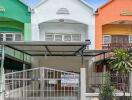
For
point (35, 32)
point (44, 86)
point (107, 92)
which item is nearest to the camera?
point (107, 92)

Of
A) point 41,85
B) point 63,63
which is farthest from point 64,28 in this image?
point 41,85

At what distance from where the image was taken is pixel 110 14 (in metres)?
30.2

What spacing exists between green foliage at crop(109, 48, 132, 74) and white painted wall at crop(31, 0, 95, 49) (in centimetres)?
1028

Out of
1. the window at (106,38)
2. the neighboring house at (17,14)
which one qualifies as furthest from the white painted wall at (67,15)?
the window at (106,38)

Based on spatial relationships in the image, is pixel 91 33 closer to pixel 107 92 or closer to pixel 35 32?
pixel 35 32

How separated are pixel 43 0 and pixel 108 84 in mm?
13268

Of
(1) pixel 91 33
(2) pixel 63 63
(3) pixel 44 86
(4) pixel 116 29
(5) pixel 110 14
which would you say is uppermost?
(5) pixel 110 14

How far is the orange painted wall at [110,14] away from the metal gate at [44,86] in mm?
11338

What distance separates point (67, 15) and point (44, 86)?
40.0 ft

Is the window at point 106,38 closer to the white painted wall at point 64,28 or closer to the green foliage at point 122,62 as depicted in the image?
the white painted wall at point 64,28

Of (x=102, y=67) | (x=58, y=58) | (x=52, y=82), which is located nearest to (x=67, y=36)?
(x=58, y=58)

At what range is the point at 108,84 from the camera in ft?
59.6

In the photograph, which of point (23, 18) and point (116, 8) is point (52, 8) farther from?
point (116, 8)

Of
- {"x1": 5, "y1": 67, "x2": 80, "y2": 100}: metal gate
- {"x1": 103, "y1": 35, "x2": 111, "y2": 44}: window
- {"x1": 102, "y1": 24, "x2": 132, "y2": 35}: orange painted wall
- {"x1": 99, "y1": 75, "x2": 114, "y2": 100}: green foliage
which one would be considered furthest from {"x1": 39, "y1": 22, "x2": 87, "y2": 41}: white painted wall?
{"x1": 99, "y1": 75, "x2": 114, "y2": 100}: green foliage
